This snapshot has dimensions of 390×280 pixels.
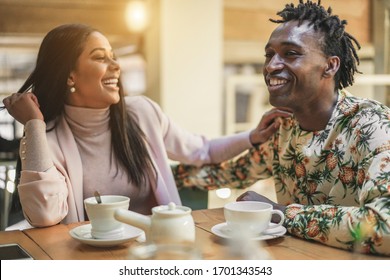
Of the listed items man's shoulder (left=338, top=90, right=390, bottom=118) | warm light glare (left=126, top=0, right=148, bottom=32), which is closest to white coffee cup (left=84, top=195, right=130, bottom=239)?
man's shoulder (left=338, top=90, right=390, bottom=118)

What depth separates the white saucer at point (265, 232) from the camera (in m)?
1.11

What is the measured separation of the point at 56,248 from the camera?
112cm

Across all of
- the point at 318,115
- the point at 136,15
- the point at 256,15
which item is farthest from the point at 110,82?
the point at 256,15

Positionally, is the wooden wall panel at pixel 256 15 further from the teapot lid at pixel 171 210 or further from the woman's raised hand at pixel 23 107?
the teapot lid at pixel 171 210

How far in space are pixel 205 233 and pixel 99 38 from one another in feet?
2.24

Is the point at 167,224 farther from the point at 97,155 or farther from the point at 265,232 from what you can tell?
the point at 97,155

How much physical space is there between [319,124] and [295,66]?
0.18 metres

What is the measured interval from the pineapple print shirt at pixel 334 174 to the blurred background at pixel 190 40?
1.26 meters

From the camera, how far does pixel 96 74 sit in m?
1.53

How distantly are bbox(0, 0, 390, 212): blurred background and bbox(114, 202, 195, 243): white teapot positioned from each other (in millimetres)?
1966

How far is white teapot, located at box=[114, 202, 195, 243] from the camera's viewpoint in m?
0.93

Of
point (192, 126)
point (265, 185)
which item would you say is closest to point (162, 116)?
point (192, 126)

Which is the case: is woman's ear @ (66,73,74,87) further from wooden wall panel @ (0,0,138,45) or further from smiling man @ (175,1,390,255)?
wooden wall panel @ (0,0,138,45)
